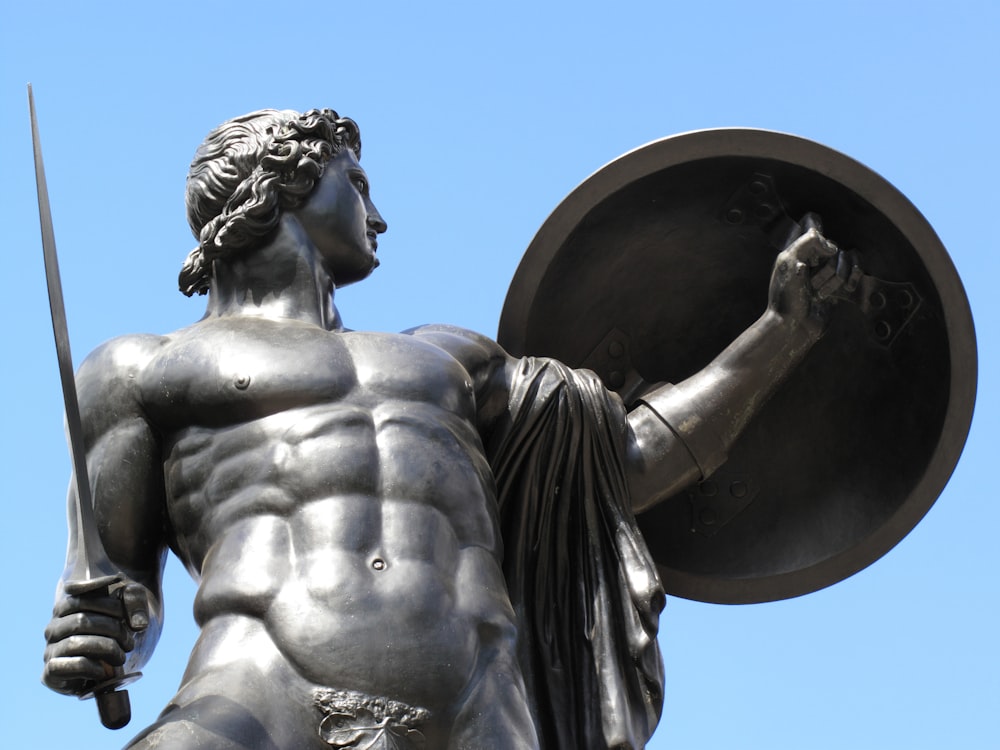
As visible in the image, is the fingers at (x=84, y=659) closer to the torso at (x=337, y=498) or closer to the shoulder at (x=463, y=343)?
the torso at (x=337, y=498)

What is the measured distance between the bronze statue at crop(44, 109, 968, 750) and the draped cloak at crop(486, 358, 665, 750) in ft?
0.03

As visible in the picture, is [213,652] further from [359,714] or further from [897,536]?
[897,536]

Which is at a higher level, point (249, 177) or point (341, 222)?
point (249, 177)

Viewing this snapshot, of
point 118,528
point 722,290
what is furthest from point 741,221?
point 118,528

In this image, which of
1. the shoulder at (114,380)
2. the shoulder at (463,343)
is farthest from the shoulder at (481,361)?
the shoulder at (114,380)

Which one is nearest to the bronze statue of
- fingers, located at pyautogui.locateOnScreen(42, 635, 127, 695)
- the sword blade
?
fingers, located at pyautogui.locateOnScreen(42, 635, 127, 695)

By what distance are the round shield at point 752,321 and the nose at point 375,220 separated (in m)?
0.67

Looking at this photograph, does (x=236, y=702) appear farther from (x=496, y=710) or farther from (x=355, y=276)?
(x=355, y=276)

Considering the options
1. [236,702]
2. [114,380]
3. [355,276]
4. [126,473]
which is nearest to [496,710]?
[236,702]

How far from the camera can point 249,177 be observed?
10.3 meters

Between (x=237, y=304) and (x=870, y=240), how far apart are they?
2807mm

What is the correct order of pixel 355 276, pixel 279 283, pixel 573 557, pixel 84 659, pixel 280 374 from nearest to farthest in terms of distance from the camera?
pixel 84 659, pixel 280 374, pixel 279 283, pixel 573 557, pixel 355 276

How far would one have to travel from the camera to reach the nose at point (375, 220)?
1050 cm

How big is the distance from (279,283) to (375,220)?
618 millimetres
